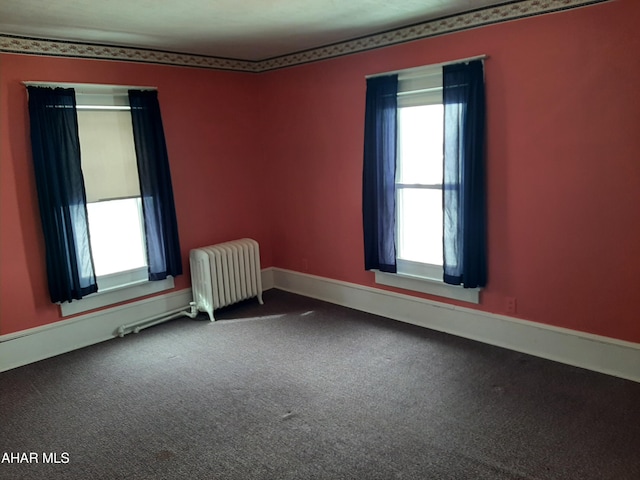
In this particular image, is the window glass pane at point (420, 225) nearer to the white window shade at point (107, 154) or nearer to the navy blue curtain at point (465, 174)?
the navy blue curtain at point (465, 174)

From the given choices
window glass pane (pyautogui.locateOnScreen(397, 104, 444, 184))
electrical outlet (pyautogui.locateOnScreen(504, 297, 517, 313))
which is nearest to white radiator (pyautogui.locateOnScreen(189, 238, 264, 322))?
window glass pane (pyautogui.locateOnScreen(397, 104, 444, 184))

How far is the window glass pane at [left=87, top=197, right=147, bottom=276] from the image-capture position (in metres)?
4.22

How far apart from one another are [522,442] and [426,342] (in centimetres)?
136

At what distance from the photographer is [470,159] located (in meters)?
3.65

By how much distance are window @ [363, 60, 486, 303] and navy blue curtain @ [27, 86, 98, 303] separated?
242 centimetres

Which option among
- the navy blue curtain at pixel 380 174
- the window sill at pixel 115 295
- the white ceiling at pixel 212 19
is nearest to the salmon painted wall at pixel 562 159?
the navy blue curtain at pixel 380 174

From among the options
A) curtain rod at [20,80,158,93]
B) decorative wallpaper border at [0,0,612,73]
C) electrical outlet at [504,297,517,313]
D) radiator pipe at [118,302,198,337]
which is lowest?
radiator pipe at [118,302,198,337]

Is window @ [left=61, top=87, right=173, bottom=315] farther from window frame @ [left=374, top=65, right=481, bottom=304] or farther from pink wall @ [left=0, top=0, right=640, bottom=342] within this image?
window frame @ [left=374, top=65, right=481, bottom=304]

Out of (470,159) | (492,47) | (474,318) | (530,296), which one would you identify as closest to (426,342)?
(474,318)

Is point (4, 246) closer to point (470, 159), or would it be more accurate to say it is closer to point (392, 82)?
point (392, 82)

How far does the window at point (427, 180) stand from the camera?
3.66 metres

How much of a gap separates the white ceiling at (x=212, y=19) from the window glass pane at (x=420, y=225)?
1402mm

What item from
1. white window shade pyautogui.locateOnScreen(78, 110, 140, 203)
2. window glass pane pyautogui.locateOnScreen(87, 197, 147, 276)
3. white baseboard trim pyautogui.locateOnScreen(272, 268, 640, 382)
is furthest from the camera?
window glass pane pyautogui.locateOnScreen(87, 197, 147, 276)

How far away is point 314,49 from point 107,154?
2134 mm
